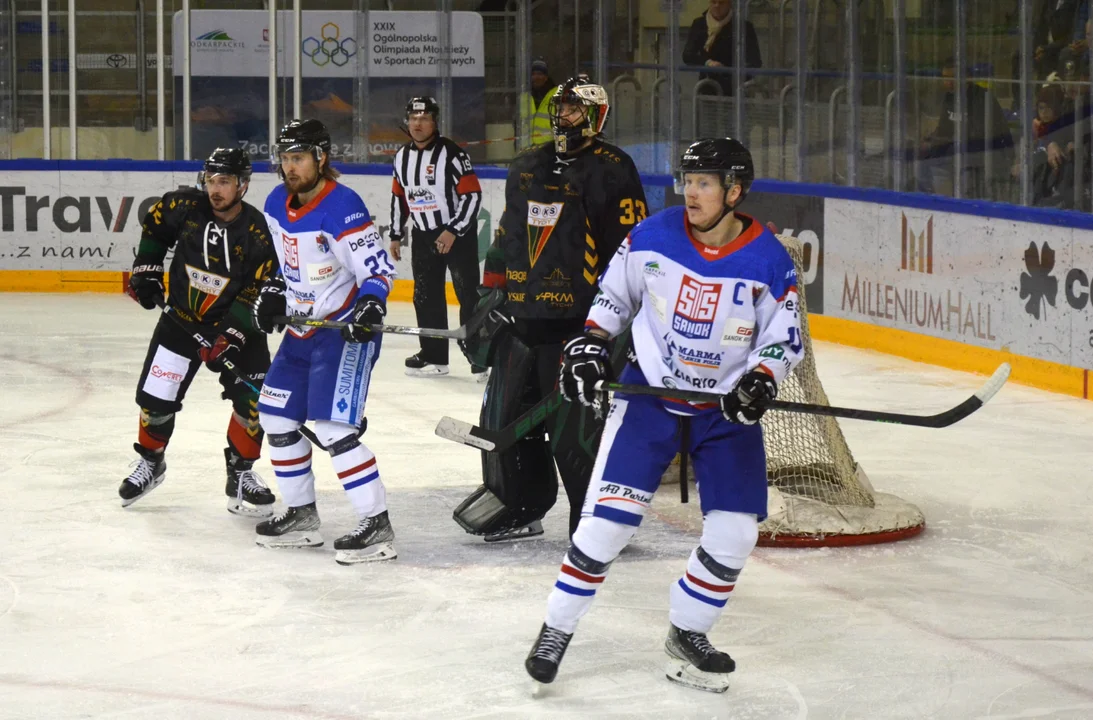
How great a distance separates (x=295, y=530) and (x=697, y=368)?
1727 millimetres

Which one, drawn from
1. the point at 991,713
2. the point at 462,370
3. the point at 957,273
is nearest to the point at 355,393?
the point at 991,713

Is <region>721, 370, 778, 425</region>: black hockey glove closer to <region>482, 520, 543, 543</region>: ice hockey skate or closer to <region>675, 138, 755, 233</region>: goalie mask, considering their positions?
<region>675, 138, 755, 233</region>: goalie mask

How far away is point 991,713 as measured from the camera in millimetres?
3367

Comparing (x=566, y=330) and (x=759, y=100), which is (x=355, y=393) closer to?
(x=566, y=330)

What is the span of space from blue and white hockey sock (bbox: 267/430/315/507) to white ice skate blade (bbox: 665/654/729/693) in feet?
4.73

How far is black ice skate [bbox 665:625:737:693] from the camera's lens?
11.5ft

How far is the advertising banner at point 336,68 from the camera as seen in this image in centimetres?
1093

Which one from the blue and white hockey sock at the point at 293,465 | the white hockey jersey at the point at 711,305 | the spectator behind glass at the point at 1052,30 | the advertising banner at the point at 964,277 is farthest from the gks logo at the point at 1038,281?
the white hockey jersey at the point at 711,305

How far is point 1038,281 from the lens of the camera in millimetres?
7254

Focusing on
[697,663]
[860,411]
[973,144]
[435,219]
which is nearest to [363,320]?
[697,663]

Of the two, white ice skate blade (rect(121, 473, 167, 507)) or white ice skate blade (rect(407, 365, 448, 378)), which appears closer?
white ice skate blade (rect(121, 473, 167, 507))

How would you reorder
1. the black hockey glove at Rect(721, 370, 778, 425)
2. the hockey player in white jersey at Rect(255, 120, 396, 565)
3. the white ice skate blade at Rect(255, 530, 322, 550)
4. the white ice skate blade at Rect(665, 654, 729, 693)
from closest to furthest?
the black hockey glove at Rect(721, 370, 778, 425) → the white ice skate blade at Rect(665, 654, 729, 693) → the hockey player in white jersey at Rect(255, 120, 396, 565) → the white ice skate blade at Rect(255, 530, 322, 550)

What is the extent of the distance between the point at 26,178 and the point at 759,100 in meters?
4.58

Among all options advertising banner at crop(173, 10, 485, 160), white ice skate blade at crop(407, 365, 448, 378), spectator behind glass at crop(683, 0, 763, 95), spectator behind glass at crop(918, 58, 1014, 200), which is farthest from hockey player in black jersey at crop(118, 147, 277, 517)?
advertising banner at crop(173, 10, 485, 160)
